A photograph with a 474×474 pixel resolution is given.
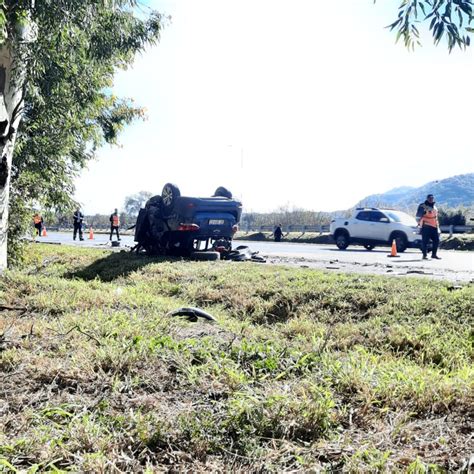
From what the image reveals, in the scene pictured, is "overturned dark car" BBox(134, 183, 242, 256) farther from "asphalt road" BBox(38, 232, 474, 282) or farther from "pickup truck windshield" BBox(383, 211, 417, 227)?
"pickup truck windshield" BBox(383, 211, 417, 227)

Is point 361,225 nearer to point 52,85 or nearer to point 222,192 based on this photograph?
point 222,192

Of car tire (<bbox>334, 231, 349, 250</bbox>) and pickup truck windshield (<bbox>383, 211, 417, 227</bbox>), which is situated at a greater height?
pickup truck windshield (<bbox>383, 211, 417, 227</bbox>)

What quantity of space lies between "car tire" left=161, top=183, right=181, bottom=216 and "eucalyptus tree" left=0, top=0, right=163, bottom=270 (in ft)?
8.82

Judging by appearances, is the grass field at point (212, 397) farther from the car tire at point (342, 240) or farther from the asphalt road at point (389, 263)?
the car tire at point (342, 240)

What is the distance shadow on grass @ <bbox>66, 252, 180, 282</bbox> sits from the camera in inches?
376

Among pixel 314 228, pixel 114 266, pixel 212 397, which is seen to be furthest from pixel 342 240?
pixel 212 397

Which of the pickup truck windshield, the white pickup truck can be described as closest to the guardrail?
the pickup truck windshield

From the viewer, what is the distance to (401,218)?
19562 millimetres

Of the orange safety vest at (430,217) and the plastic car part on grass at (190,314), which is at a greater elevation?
the orange safety vest at (430,217)

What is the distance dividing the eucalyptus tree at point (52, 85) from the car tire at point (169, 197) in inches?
106

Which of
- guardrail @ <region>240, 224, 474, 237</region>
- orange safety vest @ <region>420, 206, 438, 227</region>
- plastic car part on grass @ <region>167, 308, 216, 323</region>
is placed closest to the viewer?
plastic car part on grass @ <region>167, 308, 216, 323</region>

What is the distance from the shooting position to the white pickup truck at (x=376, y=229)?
18766mm

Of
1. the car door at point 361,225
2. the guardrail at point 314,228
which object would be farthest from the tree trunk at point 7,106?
the guardrail at point 314,228

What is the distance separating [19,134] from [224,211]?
495cm
